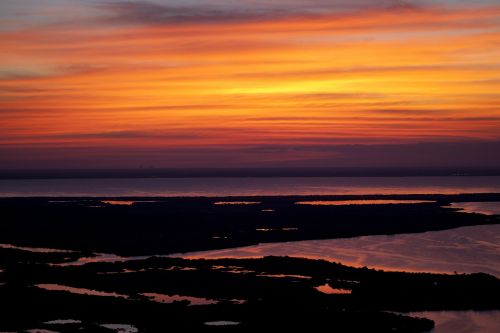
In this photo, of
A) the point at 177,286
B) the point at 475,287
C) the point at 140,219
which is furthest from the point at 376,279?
the point at 140,219

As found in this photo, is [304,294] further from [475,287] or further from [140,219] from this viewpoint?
[140,219]

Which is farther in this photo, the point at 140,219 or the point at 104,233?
the point at 140,219

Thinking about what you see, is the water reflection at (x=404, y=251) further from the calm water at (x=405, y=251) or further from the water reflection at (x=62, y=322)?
the water reflection at (x=62, y=322)

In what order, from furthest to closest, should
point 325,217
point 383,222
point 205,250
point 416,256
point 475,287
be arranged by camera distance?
point 325,217 < point 383,222 < point 205,250 < point 416,256 < point 475,287

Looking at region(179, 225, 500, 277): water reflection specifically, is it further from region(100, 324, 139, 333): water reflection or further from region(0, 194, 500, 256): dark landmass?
region(100, 324, 139, 333): water reflection

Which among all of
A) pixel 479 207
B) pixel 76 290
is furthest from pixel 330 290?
pixel 479 207

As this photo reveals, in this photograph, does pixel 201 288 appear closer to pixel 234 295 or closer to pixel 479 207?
pixel 234 295

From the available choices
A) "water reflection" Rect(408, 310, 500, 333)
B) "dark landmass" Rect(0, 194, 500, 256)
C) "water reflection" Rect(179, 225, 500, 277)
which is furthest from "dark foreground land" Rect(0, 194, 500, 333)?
"water reflection" Rect(179, 225, 500, 277)
